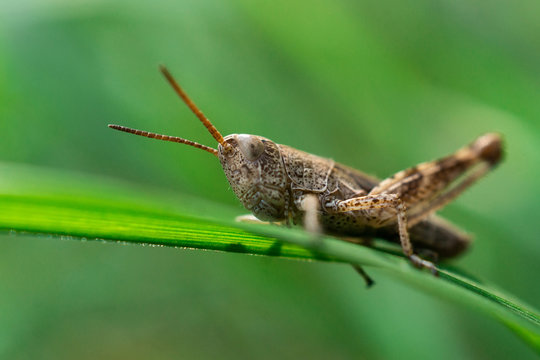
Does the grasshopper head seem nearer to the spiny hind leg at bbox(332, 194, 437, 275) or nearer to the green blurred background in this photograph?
the spiny hind leg at bbox(332, 194, 437, 275)

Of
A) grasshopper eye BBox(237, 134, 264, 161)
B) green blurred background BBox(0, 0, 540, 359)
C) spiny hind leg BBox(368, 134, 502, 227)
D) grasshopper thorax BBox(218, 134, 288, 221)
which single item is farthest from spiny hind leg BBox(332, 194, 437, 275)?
green blurred background BBox(0, 0, 540, 359)

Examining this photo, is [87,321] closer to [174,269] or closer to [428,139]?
[174,269]

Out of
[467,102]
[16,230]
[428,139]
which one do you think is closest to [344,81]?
[428,139]

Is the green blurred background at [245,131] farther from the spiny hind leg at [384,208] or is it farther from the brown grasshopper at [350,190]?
the spiny hind leg at [384,208]

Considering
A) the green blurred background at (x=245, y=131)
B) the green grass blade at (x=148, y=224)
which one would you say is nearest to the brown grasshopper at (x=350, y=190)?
the green grass blade at (x=148, y=224)

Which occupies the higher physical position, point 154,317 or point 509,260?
point 509,260

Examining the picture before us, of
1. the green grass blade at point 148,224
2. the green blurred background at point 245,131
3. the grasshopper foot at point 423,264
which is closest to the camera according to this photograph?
the green grass blade at point 148,224
